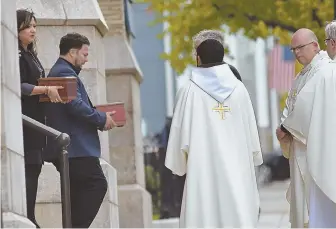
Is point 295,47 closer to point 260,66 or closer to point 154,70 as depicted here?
point 154,70

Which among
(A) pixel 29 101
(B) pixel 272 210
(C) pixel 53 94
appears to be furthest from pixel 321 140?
(B) pixel 272 210

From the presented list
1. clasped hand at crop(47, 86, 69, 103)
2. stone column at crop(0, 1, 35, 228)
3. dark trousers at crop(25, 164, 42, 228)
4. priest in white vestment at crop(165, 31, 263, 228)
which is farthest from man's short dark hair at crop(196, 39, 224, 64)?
stone column at crop(0, 1, 35, 228)

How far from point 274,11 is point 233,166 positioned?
41.0 feet

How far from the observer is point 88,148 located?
11.9m

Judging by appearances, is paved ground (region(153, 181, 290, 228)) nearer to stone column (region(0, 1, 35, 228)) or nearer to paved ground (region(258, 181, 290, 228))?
paved ground (region(258, 181, 290, 228))

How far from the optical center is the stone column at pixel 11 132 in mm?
9742

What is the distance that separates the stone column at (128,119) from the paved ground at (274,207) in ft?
7.97

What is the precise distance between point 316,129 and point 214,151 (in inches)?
35.2

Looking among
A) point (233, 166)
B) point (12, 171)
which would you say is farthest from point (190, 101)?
point (12, 171)

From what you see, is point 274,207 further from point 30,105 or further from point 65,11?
point 30,105

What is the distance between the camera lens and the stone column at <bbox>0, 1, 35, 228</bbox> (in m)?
9.74

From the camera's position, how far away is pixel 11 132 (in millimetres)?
10000

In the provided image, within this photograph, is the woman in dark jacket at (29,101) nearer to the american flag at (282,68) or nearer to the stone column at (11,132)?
the stone column at (11,132)

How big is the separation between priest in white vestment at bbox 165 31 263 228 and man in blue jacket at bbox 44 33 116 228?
0.63 metres
